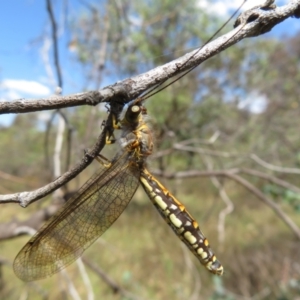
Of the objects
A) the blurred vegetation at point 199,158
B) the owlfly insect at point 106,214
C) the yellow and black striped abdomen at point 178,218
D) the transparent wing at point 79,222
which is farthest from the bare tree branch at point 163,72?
the blurred vegetation at point 199,158

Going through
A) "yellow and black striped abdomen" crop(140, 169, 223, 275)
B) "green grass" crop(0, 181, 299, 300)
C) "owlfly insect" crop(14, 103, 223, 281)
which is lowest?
"green grass" crop(0, 181, 299, 300)

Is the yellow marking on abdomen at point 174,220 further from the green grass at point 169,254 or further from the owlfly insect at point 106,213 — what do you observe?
the green grass at point 169,254

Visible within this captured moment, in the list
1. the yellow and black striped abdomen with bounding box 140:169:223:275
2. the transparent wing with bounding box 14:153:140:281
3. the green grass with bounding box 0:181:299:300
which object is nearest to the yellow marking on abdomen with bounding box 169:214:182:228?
the yellow and black striped abdomen with bounding box 140:169:223:275

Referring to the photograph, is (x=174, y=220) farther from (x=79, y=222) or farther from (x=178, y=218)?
(x=79, y=222)

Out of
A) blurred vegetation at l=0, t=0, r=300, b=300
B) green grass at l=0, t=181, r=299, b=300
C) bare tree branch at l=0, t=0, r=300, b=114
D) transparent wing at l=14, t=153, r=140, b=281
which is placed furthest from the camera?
green grass at l=0, t=181, r=299, b=300

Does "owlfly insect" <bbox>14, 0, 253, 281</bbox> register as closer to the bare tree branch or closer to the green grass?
the bare tree branch

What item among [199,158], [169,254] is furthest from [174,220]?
[169,254]

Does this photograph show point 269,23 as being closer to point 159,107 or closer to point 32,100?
point 32,100
